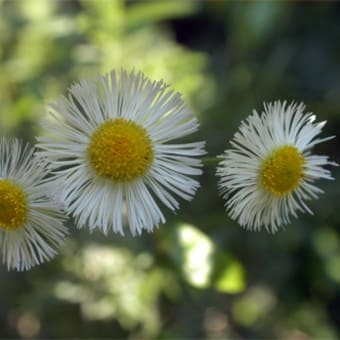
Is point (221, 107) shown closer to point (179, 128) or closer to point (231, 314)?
point (231, 314)

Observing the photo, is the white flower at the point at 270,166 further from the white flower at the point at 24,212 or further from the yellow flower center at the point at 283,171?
the white flower at the point at 24,212

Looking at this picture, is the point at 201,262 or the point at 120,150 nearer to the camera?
the point at 120,150

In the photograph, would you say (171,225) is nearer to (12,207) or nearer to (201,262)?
(201,262)

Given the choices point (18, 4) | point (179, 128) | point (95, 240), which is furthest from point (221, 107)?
point (179, 128)

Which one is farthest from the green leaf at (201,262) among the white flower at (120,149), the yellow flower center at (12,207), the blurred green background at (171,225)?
the yellow flower center at (12,207)

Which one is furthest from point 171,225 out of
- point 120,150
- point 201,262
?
point 120,150

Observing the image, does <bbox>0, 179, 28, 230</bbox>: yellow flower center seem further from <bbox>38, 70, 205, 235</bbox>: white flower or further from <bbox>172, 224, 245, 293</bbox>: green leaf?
<bbox>172, 224, 245, 293</bbox>: green leaf
